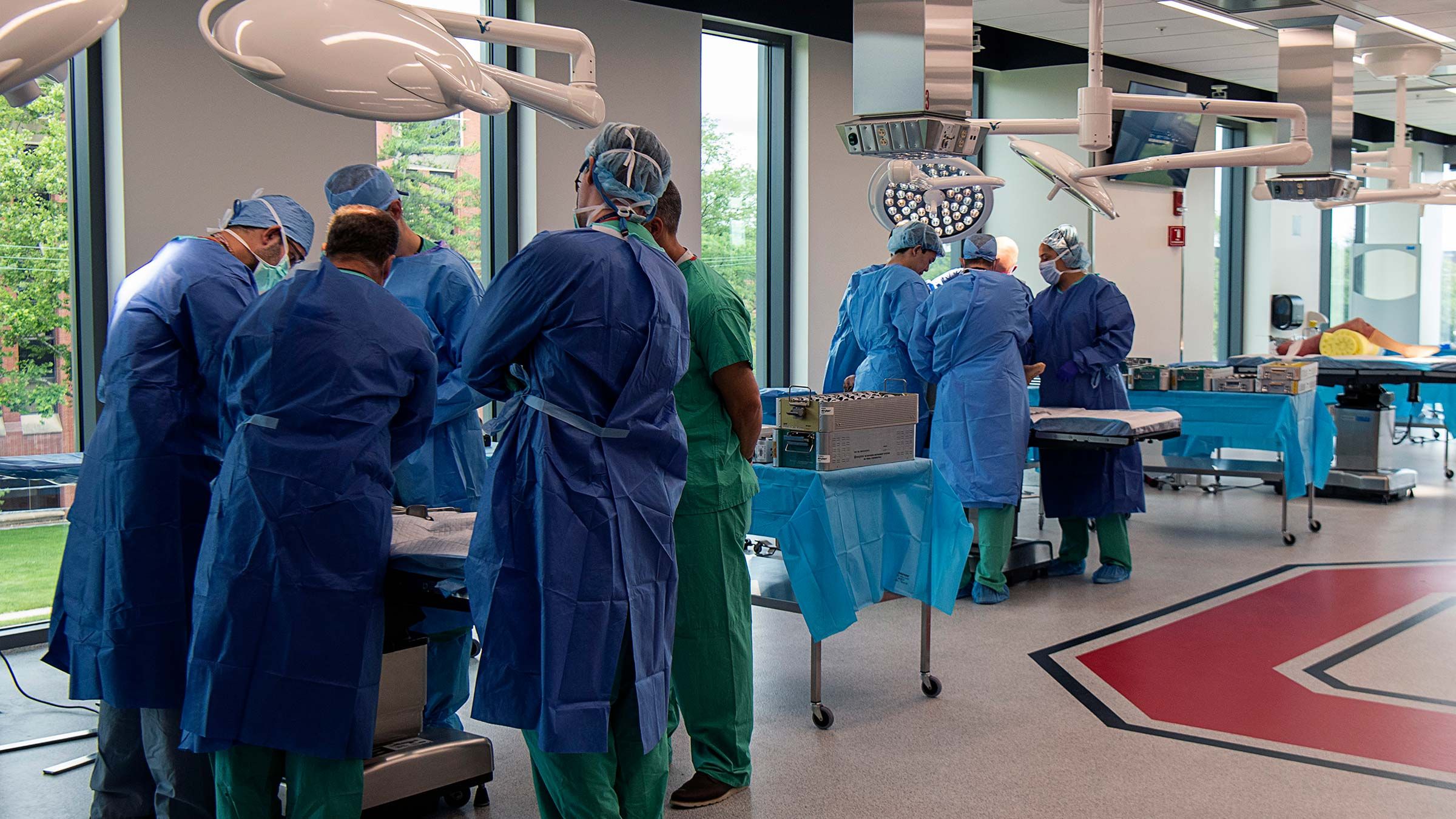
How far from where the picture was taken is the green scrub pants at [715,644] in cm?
276

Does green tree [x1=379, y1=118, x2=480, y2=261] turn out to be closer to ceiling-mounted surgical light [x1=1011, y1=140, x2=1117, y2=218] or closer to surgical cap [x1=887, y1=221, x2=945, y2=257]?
surgical cap [x1=887, y1=221, x2=945, y2=257]

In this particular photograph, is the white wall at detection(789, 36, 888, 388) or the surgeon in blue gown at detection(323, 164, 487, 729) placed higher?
the white wall at detection(789, 36, 888, 388)

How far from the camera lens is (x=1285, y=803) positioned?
295cm

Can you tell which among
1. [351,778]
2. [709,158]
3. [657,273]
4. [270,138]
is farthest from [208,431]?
[709,158]

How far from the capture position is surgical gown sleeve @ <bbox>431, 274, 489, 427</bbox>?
3.15m

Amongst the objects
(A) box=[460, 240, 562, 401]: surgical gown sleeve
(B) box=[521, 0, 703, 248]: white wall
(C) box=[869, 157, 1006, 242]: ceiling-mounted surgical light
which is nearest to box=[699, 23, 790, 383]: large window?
(B) box=[521, 0, 703, 248]: white wall

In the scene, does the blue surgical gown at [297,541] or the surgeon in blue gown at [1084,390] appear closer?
→ the blue surgical gown at [297,541]

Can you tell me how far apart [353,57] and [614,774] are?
142cm

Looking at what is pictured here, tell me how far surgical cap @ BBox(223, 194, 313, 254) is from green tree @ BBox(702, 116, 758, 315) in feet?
11.9

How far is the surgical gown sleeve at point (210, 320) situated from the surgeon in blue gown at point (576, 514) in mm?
706

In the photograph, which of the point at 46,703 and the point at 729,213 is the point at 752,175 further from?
the point at 46,703

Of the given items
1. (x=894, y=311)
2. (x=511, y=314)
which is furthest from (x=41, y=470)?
(x=894, y=311)

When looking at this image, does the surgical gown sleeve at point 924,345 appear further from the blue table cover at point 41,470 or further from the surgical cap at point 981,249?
the blue table cover at point 41,470

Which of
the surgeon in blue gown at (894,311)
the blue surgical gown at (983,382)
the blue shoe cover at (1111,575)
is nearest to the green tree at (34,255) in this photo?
the surgeon in blue gown at (894,311)
